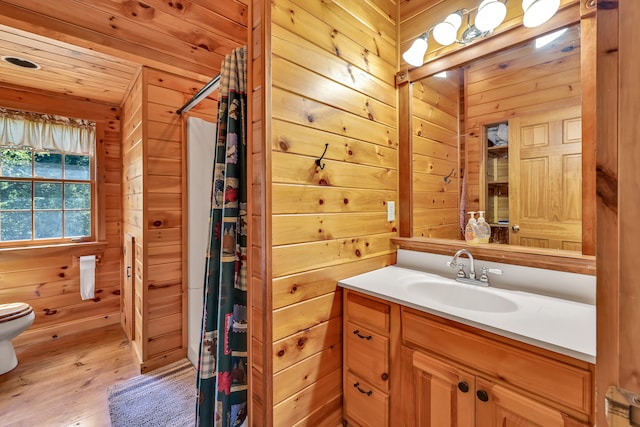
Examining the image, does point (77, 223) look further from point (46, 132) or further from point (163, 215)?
point (163, 215)

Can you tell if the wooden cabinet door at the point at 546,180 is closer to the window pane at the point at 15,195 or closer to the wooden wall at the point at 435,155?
the wooden wall at the point at 435,155

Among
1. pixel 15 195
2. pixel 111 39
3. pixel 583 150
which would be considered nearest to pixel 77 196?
pixel 15 195

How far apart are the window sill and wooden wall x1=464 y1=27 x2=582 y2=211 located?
3410mm

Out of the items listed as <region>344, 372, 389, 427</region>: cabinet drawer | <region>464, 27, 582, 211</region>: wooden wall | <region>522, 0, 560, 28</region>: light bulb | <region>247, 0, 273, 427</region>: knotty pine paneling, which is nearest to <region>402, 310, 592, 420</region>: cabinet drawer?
<region>344, 372, 389, 427</region>: cabinet drawer

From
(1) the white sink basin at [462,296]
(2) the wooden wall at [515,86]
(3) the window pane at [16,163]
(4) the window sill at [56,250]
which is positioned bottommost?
(1) the white sink basin at [462,296]

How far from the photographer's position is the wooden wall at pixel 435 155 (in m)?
1.70

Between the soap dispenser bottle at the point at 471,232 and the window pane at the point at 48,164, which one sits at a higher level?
the window pane at the point at 48,164

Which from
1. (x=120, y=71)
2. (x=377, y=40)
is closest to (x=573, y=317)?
(x=377, y=40)

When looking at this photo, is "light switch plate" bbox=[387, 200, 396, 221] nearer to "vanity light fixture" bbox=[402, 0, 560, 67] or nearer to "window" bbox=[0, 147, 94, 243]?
"vanity light fixture" bbox=[402, 0, 560, 67]

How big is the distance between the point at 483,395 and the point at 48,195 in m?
3.72

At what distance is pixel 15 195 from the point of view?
2475 mm

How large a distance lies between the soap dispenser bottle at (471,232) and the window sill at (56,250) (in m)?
3.33

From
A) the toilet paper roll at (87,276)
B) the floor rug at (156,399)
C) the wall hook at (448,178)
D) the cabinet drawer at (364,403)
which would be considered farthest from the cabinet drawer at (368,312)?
the toilet paper roll at (87,276)

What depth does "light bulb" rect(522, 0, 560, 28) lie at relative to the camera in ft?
3.85
